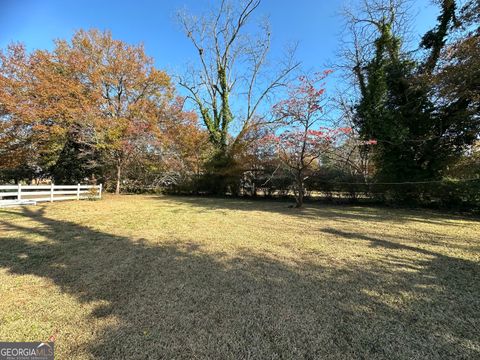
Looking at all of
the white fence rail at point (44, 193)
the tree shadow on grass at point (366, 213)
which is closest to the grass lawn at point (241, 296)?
the tree shadow on grass at point (366, 213)

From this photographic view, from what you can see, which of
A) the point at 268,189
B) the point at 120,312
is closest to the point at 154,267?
the point at 120,312

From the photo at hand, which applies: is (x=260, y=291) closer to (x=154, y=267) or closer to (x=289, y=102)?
(x=154, y=267)

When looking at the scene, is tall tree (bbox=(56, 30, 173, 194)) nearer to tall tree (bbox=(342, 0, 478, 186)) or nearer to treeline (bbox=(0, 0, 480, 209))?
treeline (bbox=(0, 0, 480, 209))

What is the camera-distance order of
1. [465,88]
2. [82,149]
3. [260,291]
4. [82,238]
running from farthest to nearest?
[82,149]
[465,88]
[82,238]
[260,291]

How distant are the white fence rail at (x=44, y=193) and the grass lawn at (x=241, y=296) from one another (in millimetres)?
5515

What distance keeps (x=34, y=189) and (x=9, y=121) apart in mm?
6377

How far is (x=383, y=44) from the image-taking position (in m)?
10.3

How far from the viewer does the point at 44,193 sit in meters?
9.69

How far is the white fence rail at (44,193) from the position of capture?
344 inches

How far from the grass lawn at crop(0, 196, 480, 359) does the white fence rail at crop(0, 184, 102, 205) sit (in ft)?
18.1

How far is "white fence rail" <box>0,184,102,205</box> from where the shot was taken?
8.73 meters

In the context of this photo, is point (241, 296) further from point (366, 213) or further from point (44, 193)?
point (44, 193)

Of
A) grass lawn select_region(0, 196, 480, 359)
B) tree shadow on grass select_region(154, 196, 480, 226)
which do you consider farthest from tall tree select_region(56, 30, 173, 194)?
grass lawn select_region(0, 196, 480, 359)

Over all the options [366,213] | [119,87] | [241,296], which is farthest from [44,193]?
[366,213]
